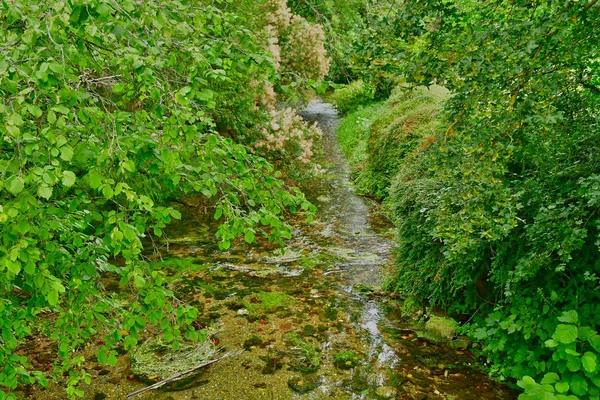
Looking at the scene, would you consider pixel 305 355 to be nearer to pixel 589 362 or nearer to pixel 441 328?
pixel 441 328

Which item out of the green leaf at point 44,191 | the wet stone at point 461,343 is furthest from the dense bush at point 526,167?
the green leaf at point 44,191

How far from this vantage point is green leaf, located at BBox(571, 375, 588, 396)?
3320 millimetres

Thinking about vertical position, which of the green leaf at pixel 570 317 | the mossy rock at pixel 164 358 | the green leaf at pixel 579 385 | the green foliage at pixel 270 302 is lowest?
the mossy rock at pixel 164 358

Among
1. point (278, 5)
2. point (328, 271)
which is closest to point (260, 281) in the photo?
→ point (328, 271)

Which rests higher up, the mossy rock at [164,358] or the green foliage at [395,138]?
the green foliage at [395,138]

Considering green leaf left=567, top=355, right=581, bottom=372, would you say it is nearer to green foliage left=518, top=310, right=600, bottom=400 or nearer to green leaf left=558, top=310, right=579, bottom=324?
green foliage left=518, top=310, right=600, bottom=400

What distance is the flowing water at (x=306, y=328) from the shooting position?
14.6 feet

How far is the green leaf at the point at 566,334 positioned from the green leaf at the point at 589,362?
131 mm

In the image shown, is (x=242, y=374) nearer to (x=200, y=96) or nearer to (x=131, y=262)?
(x=131, y=262)

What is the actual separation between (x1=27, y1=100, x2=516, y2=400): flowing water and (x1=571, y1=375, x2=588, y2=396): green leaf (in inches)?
38.1

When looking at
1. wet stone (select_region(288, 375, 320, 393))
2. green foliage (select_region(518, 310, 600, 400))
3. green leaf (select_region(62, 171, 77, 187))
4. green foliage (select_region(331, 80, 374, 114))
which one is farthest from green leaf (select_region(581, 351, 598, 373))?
green foliage (select_region(331, 80, 374, 114))

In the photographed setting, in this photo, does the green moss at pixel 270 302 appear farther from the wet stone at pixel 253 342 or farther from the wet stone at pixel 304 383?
the wet stone at pixel 304 383

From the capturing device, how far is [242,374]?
4.69 meters

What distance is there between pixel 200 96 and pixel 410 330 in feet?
14.5
